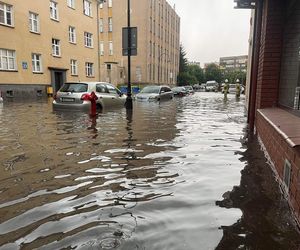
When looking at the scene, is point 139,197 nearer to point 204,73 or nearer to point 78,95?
point 78,95

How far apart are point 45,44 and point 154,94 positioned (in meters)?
11.5

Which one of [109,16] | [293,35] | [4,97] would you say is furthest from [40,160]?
[109,16]

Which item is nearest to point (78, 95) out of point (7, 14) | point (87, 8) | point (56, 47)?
point (7, 14)

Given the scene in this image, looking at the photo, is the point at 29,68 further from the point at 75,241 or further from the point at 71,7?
the point at 75,241

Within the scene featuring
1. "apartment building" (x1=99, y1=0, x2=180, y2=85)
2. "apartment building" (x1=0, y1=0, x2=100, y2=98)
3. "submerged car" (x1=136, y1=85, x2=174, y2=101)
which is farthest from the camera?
"apartment building" (x1=99, y1=0, x2=180, y2=85)

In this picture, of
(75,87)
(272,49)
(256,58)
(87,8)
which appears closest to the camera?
(272,49)

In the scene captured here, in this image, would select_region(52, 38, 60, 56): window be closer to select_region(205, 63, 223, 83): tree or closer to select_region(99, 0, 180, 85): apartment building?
select_region(99, 0, 180, 85): apartment building

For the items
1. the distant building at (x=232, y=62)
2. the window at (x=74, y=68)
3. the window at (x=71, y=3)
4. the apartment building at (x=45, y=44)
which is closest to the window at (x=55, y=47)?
the apartment building at (x=45, y=44)

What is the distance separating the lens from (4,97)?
22125 mm

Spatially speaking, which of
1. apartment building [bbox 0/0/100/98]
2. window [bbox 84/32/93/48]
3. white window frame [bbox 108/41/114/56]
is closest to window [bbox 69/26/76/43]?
apartment building [bbox 0/0/100/98]

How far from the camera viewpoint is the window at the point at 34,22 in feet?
82.5

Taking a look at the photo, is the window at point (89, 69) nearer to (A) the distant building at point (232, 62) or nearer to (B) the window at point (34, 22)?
(B) the window at point (34, 22)

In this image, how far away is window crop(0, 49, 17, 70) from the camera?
22312mm

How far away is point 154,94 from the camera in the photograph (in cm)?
2262
